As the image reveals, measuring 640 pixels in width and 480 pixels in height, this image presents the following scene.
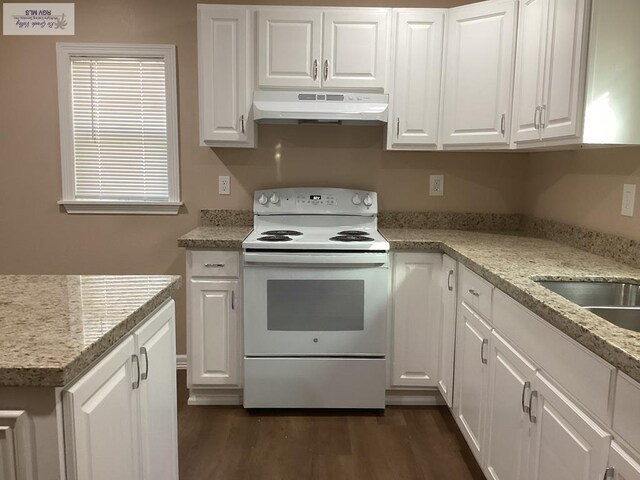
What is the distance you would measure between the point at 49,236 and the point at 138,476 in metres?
2.32

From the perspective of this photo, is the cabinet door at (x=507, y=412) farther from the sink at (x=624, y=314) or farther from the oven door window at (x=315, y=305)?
the oven door window at (x=315, y=305)

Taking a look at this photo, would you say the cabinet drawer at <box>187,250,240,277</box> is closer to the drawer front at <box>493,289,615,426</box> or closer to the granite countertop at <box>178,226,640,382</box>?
the granite countertop at <box>178,226,640,382</box>

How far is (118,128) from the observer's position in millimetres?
3221

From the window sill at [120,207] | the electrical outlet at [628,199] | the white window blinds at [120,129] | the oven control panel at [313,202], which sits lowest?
the window sill at [120,207]

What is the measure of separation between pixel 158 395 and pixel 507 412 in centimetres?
113

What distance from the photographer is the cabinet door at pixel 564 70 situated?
1.94 m

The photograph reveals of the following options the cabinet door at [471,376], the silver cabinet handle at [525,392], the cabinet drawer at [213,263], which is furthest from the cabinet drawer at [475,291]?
the cabinet drawer at [213,263]

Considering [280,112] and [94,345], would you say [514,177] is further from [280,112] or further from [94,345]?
[94,345]

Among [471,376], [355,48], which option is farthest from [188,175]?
[471,376]

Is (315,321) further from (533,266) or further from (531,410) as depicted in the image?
(531,410)

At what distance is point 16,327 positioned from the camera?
118 centimetres

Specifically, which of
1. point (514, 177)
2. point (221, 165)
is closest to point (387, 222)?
point (514, 177)

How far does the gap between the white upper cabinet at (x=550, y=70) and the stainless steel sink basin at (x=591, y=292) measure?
0.57 meters

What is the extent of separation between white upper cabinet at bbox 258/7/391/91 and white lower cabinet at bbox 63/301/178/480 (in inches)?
64.7
